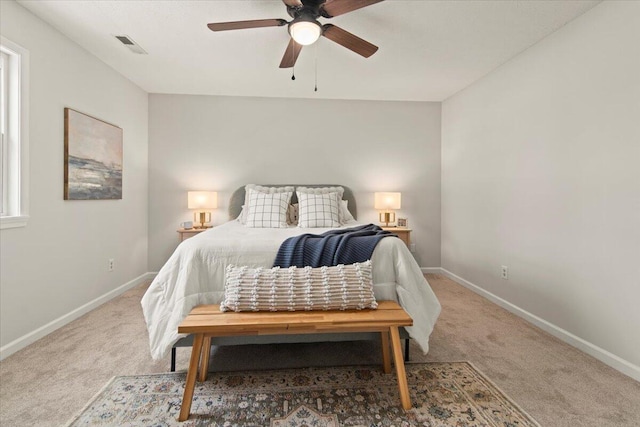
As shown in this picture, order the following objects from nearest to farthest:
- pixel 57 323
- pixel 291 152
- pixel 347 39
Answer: pixel 347 39 → pixel 57 323 → pixel 291 152

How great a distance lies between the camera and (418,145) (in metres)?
4.32

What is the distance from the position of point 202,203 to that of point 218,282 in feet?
7.08

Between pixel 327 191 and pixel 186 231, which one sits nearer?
pixel 186 231

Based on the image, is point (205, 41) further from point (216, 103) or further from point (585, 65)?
point (585, 65)

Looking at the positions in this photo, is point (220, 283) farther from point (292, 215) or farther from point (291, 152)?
point (291, 152)

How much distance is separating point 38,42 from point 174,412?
2.79 meters

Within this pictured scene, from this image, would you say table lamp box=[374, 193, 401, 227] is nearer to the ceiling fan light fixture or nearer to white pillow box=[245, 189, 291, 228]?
white pillow box=[245, 189, 291, 228]

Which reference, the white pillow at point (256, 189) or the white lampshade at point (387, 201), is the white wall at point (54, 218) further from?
the white lampshade at point (387, 201)

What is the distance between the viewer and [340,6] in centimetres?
182

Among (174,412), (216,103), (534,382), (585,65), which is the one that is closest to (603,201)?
(585,65)

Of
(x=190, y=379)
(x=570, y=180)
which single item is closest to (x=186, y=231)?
(x=190, y=379)

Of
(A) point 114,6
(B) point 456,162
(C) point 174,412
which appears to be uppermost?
(A) point 114,6

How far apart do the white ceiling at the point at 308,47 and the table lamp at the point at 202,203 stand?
1.30m

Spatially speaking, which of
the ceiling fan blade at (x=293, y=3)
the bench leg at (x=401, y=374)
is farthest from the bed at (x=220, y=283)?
the ceiling fan blade at (x=293, y=3)
